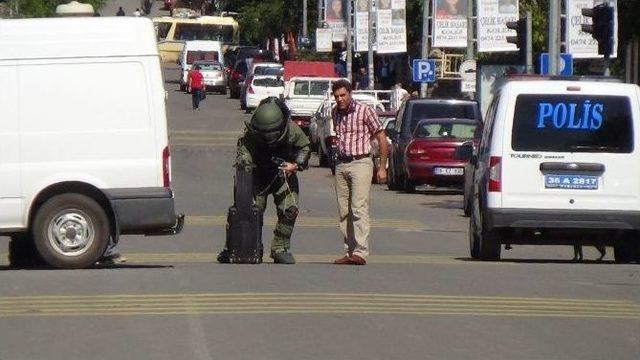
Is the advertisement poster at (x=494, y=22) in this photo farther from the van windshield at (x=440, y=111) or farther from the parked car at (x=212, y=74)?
the parked car at (x=212, y=74)

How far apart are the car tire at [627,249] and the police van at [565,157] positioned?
0.51 m

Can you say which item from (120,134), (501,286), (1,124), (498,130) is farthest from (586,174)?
(1,124)

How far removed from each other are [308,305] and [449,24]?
32.9 m

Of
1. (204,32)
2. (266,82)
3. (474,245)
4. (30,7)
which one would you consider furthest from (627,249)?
(204,32)

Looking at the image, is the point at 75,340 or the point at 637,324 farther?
the point at 637,324

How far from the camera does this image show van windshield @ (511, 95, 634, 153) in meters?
17.6

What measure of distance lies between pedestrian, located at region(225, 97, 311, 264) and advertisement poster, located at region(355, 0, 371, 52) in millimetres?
40794

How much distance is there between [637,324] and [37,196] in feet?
20.8

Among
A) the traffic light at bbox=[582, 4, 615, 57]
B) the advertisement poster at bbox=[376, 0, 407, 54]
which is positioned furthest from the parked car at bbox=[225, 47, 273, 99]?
the traffic light at bbox=[582, 4, 615, 57]

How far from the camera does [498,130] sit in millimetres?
17625

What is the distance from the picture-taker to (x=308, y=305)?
1336 cm

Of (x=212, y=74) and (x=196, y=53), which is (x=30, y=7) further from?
(x=196, y=53)

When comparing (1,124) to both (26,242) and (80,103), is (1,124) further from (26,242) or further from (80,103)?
(26,242)

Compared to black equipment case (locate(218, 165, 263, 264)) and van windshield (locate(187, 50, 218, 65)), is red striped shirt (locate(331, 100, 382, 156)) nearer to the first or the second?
black equipment case (locate(218, 165, 263, 264))
